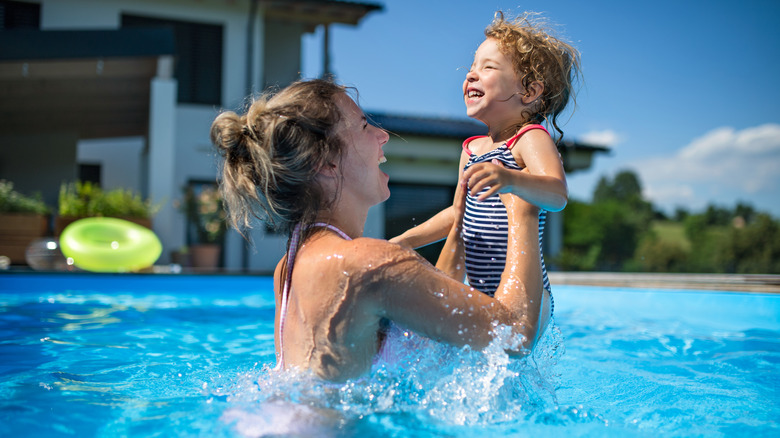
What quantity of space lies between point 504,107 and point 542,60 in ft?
0.70

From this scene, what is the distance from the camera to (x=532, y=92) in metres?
2.12

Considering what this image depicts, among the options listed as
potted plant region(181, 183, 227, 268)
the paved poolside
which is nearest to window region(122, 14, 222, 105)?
potted plant region(181, 183, 227, 268)

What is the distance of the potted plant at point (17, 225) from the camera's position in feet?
28.9

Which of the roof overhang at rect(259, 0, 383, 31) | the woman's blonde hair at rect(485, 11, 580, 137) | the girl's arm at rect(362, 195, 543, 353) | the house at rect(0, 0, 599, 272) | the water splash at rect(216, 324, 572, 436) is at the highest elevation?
the roof overhang at rect(259, 0, 383, 31)

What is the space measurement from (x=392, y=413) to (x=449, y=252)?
0.59 metres

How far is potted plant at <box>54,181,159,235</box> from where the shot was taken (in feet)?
29.7

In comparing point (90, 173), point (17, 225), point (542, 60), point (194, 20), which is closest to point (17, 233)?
point (17, 225)

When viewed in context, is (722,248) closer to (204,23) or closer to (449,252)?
(204,23)

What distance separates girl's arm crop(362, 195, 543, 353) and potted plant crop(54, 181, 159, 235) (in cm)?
881

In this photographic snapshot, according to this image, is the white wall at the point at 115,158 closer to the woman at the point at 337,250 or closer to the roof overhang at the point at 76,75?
the roof overhang at the point at 76,75

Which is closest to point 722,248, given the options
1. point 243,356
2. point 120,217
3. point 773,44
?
point 773,44

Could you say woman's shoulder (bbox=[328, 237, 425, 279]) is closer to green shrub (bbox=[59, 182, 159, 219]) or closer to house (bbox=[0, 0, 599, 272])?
green shrub (bbox=[59, 182, 159, 219])

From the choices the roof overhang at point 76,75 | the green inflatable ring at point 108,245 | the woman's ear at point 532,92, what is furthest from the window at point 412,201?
the woman's ear at point 532,92

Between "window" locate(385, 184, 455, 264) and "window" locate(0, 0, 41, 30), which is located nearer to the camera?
"window" locate(0, 0, 41, 30)
